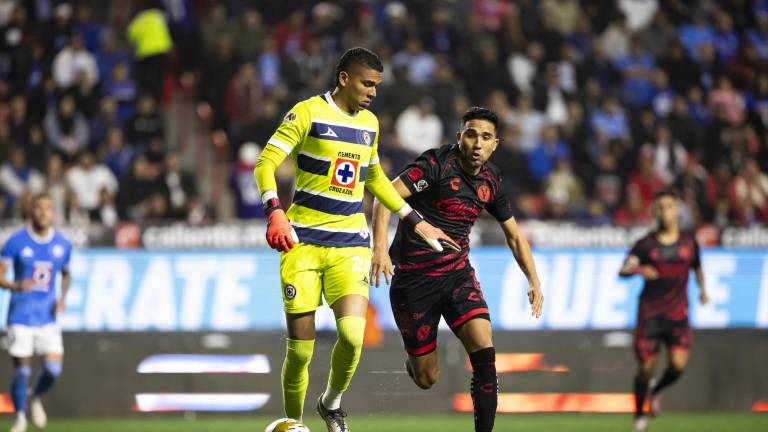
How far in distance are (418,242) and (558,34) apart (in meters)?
12.0

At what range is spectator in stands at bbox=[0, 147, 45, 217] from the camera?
17078 mm

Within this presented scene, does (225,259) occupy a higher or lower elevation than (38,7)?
lower

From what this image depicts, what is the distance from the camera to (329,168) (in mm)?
→ 8719

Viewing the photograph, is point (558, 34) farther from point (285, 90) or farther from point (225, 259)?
point (225, 259)

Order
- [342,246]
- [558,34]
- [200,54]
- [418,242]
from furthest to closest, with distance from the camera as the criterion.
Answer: [558,34]
[200,54]
[418,242]
[342,246]

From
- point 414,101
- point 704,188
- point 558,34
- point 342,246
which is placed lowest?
point 342,246

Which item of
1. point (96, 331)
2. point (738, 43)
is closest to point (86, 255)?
point (96, 331)

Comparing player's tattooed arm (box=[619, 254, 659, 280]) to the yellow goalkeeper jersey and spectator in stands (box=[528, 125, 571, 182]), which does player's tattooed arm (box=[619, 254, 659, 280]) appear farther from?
spectator in stands (box=[528, 125, 571, 182])

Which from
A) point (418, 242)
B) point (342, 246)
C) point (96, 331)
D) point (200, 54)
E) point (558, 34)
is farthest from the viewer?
point (558, 34)

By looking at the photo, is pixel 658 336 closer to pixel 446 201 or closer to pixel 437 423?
pixel 437 423

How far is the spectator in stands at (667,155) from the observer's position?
18.8m

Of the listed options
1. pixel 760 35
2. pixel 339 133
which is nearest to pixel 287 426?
pixel 339 133

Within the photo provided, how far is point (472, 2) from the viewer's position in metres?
21.1

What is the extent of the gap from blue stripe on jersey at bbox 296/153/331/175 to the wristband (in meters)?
0.57
